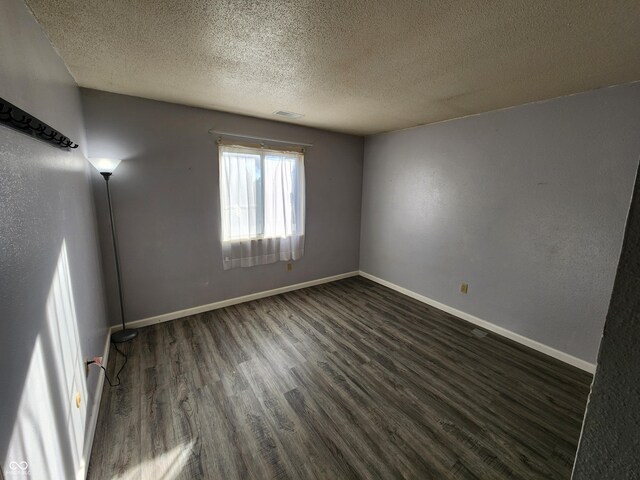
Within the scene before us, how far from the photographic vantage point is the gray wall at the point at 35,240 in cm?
81

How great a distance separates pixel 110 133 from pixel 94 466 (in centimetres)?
256

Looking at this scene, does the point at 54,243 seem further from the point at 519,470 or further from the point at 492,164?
the point at 492,164

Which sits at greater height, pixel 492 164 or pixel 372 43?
pixel 372 43

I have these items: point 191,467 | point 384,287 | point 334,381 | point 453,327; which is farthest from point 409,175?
point 191,467

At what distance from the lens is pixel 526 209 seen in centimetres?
261

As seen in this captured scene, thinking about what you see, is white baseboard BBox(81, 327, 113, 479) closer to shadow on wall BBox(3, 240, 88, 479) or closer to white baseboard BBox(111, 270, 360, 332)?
shadow on wall BBox(3, 240, 88, 479)

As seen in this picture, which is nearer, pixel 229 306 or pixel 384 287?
pixel 229 306

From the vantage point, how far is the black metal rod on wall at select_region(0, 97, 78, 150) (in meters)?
0.84

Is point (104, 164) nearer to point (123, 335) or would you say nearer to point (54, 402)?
point (123, 335)

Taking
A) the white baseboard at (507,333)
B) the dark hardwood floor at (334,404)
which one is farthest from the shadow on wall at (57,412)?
the white baseboard at (507,333)

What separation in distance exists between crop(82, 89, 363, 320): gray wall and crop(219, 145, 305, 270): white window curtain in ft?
0.43

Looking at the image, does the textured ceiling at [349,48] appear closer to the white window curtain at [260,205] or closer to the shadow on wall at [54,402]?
the white window curtain at [260,205]

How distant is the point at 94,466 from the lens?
1.47 meters

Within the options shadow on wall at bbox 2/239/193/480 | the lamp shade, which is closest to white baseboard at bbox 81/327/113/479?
shadow on wall at bbox 2/239/193/480
